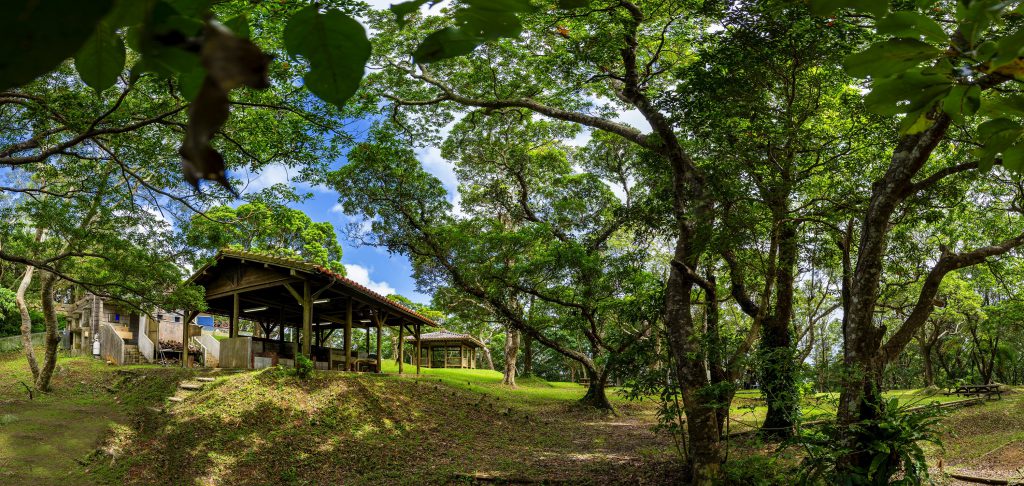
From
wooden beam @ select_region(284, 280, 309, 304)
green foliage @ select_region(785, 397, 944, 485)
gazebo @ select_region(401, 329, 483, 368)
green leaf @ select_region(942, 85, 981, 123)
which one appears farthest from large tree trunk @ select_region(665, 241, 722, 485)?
gazebo @ select_region(401, 329, 483, 368)

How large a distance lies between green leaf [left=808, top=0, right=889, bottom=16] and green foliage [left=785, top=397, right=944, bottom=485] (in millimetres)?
4542

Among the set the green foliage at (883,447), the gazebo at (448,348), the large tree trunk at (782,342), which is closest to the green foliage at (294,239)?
the gazebo at (448,348)

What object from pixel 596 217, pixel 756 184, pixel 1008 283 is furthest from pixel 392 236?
pixel 1008 283

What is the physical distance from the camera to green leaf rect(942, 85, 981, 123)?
0.65 m

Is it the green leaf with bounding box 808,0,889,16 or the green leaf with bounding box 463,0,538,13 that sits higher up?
the green leaf with bounding box 808,0,889,16

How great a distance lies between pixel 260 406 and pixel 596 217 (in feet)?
28.9

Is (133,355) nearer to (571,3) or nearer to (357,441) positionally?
(357,441)

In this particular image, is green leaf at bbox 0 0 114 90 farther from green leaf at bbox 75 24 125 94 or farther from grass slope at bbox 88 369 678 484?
grass slope at bbox 88 369 678 484

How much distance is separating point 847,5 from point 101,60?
0.67 meters

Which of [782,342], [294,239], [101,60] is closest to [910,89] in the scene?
[101,60]

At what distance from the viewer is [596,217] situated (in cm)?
1473

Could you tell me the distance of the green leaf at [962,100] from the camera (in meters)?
0.65

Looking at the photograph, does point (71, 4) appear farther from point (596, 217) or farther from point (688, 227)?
point (596, 217)

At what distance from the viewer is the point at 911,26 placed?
0.59 m
